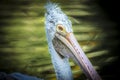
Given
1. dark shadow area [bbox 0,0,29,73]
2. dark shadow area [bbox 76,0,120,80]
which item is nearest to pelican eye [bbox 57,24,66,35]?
dark shadow area [bbox 76,0,120,80]

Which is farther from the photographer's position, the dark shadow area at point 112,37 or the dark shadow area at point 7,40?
the dark shadow area at point 112,37

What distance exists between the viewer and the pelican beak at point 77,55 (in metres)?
2.08

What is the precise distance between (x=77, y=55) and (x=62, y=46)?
112 millimetres

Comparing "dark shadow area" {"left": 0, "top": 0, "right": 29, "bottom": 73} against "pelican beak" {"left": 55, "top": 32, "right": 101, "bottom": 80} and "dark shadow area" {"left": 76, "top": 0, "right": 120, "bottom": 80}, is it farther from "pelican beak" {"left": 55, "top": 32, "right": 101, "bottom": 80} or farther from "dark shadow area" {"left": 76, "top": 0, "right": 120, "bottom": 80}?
"dark shadow area" {"left": 76, "top": 0, "right": 120, "bottom": 80}

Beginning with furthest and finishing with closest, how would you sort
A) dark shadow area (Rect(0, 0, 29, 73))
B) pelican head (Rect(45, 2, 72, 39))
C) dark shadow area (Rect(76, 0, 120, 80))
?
dark shadow area (Rect(76, 0, 120, 80))
pelican head (Rect(45, 2, 72, 39))
dark shadow area (Rect(0, 0, 29, 73))

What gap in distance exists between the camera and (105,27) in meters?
2.22

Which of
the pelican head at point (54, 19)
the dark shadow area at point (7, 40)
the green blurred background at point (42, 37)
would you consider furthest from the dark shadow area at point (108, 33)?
the dark shadow area at point (7, 40)

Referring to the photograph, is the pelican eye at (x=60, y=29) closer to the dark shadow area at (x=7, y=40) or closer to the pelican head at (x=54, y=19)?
the pelican head at (x=54, y=19)

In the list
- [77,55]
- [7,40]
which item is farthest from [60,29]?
[7,40]

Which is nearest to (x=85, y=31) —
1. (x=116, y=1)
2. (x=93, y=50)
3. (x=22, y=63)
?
(x=93, y=50)

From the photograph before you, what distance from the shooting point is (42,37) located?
2.06m

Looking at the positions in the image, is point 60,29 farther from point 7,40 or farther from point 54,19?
point 7,40

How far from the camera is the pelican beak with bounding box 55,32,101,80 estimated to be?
2078 millimetres

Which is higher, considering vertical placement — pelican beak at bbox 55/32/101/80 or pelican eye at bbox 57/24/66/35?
pelican eye at bbox 57/24/66/35
